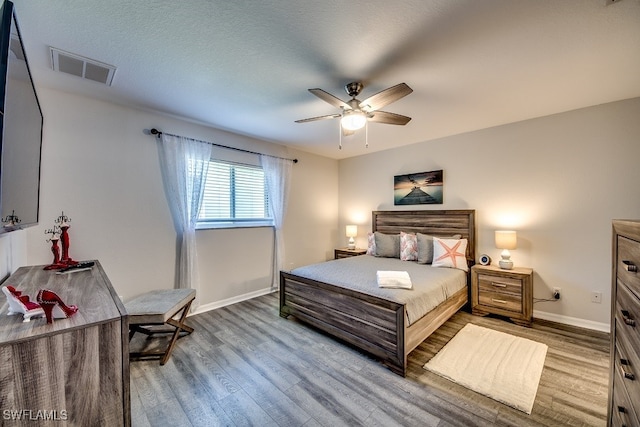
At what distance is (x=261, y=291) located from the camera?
400cm

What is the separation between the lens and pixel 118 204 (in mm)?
2740

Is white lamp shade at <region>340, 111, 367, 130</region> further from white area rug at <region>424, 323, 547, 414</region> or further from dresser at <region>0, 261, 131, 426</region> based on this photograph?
white area rug at <region>424, 323, 547, 414</region>

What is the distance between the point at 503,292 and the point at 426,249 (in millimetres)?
986

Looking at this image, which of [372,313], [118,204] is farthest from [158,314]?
[372,313]

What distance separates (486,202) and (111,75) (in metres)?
4.41

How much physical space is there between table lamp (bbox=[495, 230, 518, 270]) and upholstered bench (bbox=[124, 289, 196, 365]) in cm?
364

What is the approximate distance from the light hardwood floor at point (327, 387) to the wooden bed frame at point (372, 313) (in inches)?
5.5

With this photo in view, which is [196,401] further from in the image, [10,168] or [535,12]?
[535,12]

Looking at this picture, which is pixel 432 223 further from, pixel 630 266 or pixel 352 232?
pixel 630 266

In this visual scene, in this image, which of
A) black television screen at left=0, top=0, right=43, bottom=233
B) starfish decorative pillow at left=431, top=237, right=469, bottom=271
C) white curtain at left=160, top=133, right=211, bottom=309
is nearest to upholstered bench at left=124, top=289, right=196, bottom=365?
white curtain at left=160, top=133, right=211, bottom=309

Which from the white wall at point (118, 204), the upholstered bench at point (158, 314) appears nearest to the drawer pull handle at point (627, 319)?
the upholstered bench at point (158, 314)

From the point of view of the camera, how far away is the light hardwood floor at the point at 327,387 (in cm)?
162

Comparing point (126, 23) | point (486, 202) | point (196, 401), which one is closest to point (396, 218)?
point (486, 202)

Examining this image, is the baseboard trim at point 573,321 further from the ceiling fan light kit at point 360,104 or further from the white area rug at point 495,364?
A: the ceiling fan light kit at point 360,104
